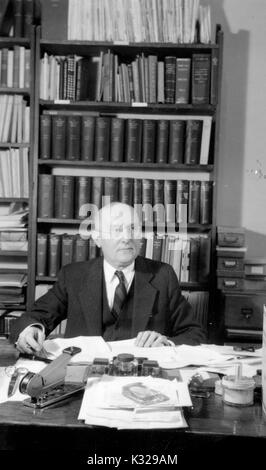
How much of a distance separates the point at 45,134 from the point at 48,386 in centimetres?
208

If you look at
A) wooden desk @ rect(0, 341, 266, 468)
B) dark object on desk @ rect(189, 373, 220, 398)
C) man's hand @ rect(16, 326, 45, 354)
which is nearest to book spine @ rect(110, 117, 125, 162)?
man's hand @ rect(16, 326, 45, 354)

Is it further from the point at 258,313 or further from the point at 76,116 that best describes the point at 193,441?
the point at 76,116

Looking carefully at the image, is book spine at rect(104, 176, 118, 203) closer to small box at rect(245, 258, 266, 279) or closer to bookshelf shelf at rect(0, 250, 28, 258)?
bookshelf shelf at rect(0, 250, 28, 258)

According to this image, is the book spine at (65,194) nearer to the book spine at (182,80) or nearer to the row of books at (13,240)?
the row of books at (13,240)

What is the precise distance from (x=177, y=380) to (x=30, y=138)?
2.07 metres

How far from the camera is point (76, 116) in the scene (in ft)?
9.96

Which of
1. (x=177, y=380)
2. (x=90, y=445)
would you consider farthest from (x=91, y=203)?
(x=90, y=445)

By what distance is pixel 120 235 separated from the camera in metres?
2.11

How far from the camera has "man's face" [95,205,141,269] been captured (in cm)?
211

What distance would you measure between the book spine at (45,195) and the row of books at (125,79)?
1.56 ft

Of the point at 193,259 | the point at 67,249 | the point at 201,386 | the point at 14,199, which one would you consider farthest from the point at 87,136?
the point at 201,386

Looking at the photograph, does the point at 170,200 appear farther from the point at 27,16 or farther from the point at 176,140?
the point at 27,16

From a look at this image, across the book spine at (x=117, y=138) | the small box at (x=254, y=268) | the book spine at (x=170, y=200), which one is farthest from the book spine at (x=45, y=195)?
the small box at (x=254, y=268)

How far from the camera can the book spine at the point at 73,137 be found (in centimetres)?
304
